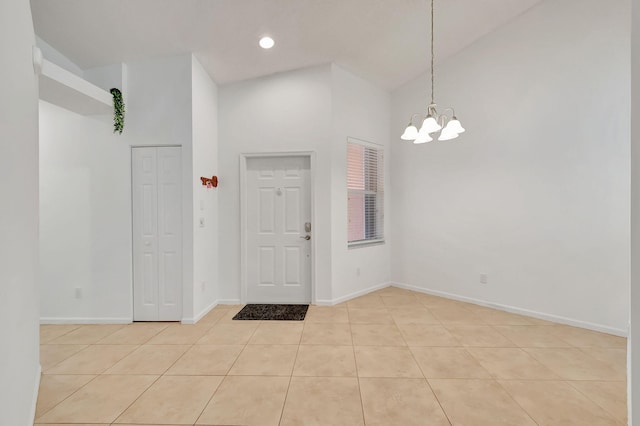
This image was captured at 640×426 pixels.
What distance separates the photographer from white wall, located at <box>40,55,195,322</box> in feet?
11.2

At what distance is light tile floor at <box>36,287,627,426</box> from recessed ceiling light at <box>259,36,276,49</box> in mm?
3166

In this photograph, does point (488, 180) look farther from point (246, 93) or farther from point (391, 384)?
point (246, 93)

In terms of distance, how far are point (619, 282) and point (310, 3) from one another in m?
4.17

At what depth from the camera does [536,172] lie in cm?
A: 353

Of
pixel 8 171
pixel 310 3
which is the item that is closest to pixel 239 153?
pixel 310 3

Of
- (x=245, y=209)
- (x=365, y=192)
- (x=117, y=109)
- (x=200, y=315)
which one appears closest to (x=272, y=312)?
(x=200, y=315)

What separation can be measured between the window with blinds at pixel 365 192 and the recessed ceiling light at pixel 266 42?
161 centimetres

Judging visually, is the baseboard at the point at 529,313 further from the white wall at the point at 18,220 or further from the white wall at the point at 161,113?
the white wall at the point at 18,220

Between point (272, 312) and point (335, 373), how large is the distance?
1.62 meters

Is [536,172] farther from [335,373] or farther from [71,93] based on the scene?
[71,93]

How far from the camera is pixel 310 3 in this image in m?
2.92

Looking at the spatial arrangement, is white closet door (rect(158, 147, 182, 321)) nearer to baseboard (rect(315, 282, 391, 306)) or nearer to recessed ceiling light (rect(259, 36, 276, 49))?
recessed ceiling light (rect(259, 36, 276, 49))

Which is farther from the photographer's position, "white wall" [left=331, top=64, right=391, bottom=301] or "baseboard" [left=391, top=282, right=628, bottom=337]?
"white wall" [left=331, top=64, right=391, bottom=301]

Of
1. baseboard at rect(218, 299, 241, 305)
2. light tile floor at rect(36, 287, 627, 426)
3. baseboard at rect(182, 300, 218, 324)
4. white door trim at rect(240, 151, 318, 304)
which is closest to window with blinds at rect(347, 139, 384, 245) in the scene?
white door trim at rect(240, 151, 318, 304)
